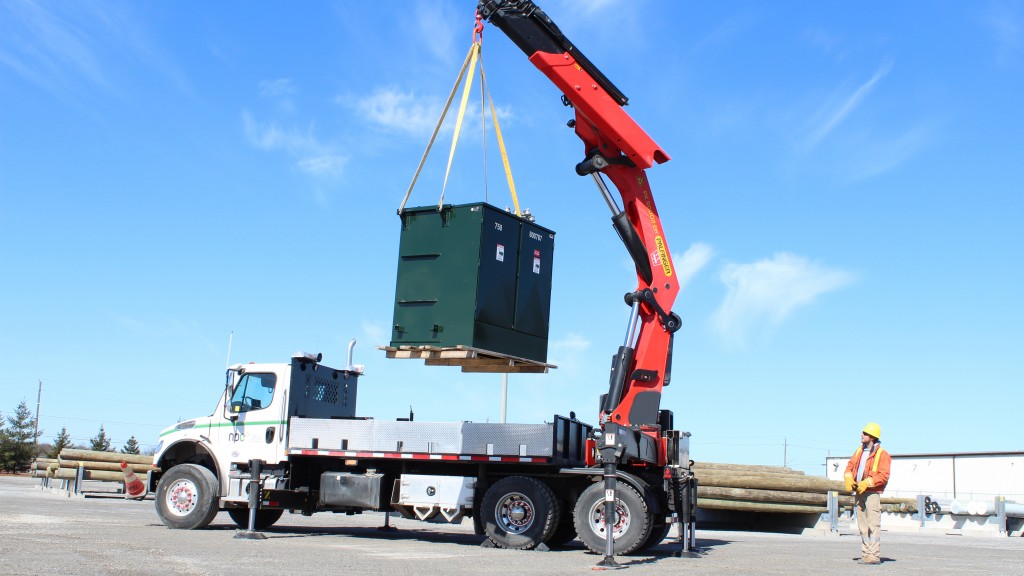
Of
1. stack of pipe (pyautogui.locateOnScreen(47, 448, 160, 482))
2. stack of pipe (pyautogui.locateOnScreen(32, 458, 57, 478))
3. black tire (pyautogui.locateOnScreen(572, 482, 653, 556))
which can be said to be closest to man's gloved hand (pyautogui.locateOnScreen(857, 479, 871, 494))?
black tire (pyautogui.locateOnScreen(572, 482, 653, 556))

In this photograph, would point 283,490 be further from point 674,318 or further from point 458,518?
point 674,318

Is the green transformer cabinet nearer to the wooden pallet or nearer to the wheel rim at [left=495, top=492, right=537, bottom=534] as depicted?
the wooden pallet

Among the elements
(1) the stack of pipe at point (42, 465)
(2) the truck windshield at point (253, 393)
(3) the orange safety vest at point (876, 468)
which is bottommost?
(1) the stack of pipe at point (42, 465)

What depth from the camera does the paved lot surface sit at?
1012 cm

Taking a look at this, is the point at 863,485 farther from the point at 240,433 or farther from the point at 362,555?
the point at 240,433

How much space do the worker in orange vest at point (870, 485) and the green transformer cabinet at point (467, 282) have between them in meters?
5.09

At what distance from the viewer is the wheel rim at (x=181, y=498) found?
15875mm

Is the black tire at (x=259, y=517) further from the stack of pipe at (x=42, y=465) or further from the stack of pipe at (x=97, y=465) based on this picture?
the stack of pipe at (x=42, y=465)

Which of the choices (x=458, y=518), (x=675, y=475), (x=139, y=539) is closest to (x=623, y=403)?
(x=675, y=475)

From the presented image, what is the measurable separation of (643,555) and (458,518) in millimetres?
2939

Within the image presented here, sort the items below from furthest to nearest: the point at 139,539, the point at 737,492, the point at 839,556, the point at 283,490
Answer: the point at 737,492 < the point at 283,490 < the point at 839,556 < the point at 139,539

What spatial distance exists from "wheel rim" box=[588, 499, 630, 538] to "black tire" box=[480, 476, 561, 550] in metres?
0.64

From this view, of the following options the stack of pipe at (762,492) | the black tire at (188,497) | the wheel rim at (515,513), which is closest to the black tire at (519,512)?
the wheel rim at (515,513)

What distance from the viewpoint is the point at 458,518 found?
14.5 meters
